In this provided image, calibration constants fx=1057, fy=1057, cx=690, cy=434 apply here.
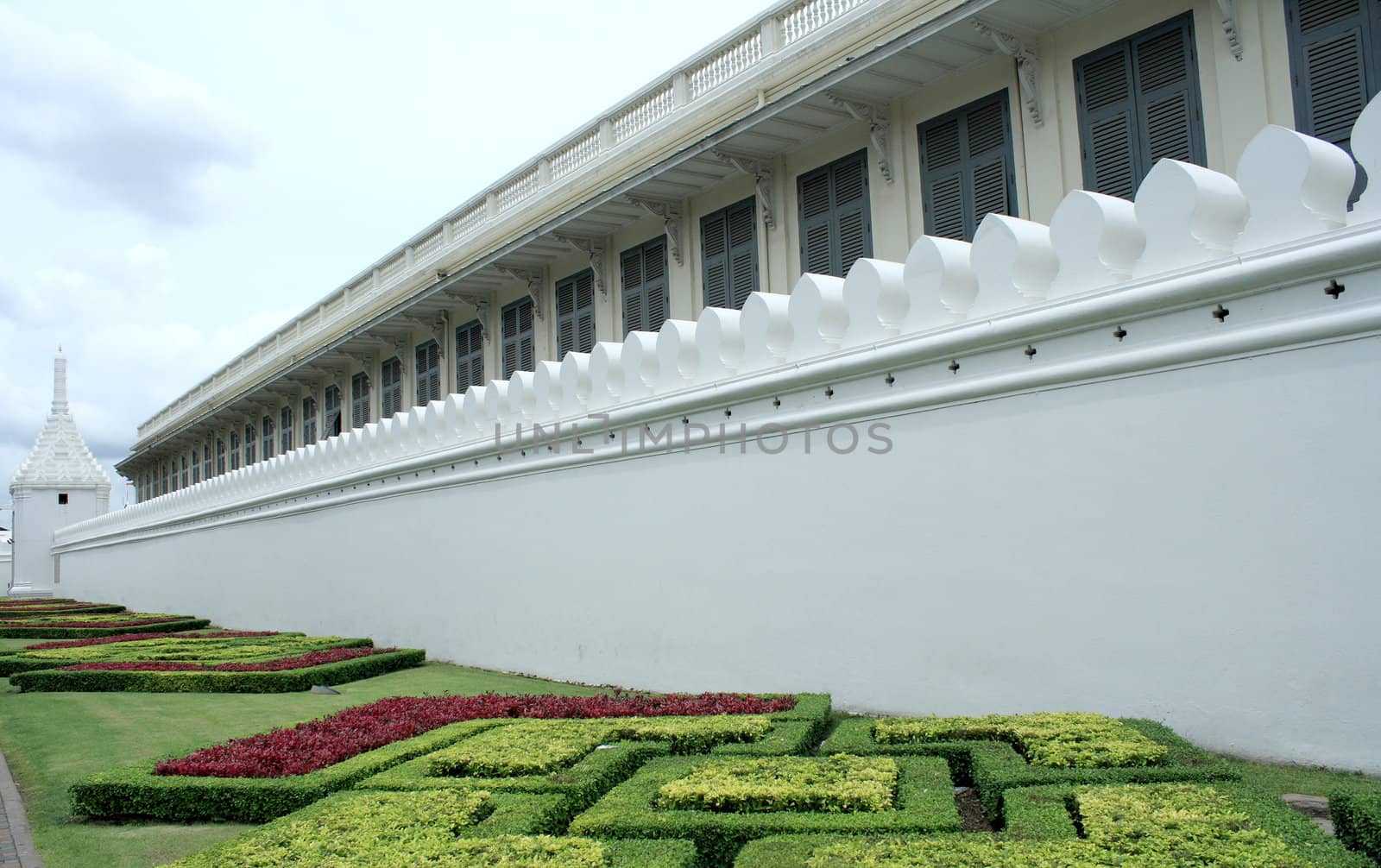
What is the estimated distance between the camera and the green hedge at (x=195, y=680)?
10.1 meters

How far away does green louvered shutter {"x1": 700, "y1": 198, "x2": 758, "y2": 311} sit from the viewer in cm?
1348

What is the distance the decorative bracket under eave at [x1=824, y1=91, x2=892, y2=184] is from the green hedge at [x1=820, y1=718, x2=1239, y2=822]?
752 cm

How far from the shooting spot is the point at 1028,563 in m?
6.34

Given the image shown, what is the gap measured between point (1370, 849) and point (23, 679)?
11.4 m

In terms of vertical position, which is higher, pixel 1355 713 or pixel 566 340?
pixel 566 340

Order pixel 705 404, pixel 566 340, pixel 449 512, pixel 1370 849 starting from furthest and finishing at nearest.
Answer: pixel 566 340 → pixel 449 512 → pixel 705 404 → pixel 1370 849

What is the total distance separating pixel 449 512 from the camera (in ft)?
39.3

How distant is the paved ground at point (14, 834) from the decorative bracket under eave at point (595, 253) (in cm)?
1101

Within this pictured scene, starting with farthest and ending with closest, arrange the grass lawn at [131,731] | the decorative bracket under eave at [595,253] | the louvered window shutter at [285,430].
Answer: the louvered window shutter at [285,430]
the decorative bracket under eave at [595,253]
the grass lawn at [131,731]

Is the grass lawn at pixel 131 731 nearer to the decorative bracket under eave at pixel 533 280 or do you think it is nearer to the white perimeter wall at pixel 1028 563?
the white perimeter wall at pixel 1028 563

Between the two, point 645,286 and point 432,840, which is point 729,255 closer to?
point 645,286

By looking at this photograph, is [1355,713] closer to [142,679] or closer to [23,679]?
[142,679]

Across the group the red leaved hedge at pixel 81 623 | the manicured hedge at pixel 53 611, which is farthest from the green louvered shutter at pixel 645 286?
the manicured hedge at pixel 53 611

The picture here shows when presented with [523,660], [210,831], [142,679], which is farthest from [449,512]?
[210,831]
